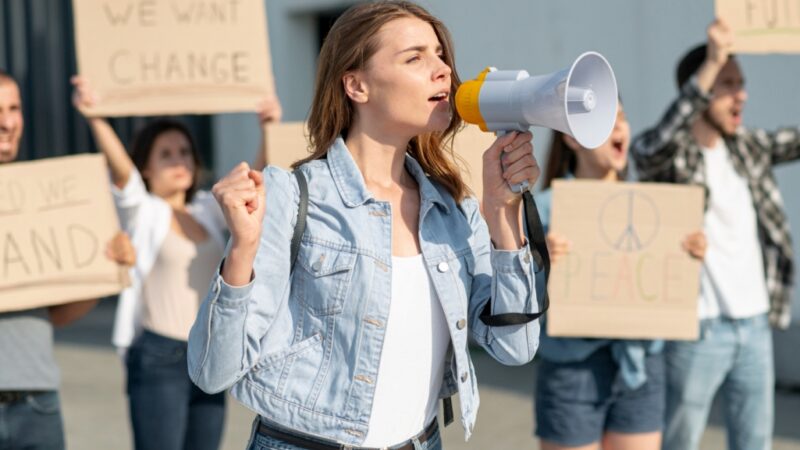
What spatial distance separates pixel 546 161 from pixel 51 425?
189 cm

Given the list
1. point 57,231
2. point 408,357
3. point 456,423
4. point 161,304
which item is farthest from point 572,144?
point 456,423

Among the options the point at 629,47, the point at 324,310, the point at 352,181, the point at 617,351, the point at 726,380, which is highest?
the point at 629,47

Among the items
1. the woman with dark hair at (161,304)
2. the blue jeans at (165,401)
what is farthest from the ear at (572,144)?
the blue jeans at (165,401)

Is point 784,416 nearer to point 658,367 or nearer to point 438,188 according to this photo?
point 658,367

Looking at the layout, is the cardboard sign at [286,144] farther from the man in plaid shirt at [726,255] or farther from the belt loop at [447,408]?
the belt loop at [447,408]

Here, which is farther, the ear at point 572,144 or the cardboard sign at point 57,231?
the ear at point 572,144

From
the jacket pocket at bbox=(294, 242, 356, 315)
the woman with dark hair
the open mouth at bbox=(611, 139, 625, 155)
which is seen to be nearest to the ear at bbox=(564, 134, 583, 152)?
the open mouth at bbox=(611, 139, 625, 155)

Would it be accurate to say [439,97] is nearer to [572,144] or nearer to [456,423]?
[572,144]

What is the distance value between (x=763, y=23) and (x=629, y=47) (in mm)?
3276

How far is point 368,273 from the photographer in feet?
7.38

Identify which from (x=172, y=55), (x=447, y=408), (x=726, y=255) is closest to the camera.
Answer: (x=447, y=408)

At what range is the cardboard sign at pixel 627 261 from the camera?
381 centimetres

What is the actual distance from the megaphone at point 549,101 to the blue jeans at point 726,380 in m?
2.05

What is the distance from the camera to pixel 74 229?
3.74m
